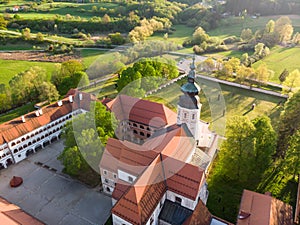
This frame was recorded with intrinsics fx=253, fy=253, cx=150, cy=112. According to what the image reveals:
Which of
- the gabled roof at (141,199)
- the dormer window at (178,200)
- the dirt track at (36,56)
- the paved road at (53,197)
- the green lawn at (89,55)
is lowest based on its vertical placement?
the paved road at (53,197)

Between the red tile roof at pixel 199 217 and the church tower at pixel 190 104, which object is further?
the church tower at pixel 190 104

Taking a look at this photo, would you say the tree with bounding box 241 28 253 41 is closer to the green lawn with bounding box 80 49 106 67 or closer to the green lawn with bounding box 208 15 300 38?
the green lawn with bounding box 208 15 300 38

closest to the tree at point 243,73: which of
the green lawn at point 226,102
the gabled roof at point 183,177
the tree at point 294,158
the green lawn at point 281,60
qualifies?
the green lawn at point 226,102

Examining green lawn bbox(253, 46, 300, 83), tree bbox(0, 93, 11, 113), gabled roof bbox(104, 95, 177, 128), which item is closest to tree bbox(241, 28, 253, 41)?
green lawn bbox(253, 46, 300, 83)

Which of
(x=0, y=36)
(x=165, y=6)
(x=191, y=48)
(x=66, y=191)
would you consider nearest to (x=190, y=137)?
(x=66, y=191)

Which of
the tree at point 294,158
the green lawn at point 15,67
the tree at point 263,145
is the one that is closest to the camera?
the tree at point 294,158

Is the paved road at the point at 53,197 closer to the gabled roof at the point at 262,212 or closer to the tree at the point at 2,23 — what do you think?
the gabled roof at the point at 262,212
